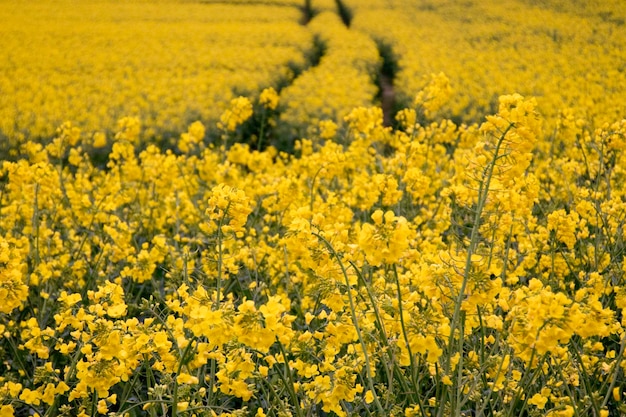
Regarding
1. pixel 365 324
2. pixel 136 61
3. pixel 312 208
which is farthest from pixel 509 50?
pixel 365 324

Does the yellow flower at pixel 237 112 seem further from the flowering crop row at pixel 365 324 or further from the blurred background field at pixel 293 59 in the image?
the flowering crop row at pixel 365 324

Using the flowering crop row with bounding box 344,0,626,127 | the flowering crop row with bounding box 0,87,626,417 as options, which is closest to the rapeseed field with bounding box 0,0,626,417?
the flowering crop row with bounding box 0,87,626,417

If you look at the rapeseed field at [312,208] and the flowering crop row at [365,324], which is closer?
the flowering crop row at [365,324]

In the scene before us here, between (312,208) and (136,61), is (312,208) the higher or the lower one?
the lower one

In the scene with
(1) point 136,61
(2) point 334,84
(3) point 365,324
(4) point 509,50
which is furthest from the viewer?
(4) point 509,50

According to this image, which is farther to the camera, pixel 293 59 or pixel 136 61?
pixel 136 61

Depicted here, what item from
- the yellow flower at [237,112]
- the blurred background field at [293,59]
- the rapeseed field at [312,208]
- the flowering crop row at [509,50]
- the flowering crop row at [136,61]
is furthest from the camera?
the flowering crop row at [509,50]

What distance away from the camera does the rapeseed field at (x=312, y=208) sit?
7.59 feet

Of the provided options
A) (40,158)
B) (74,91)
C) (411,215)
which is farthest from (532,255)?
(74,91)

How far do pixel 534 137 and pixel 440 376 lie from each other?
1054mm

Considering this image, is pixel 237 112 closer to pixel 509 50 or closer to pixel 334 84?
pixel 334 84

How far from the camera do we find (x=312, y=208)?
4.54 metres

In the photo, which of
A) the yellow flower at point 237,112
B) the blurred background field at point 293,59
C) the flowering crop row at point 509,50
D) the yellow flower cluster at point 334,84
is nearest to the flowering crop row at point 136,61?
the blurred background field at point 293,59

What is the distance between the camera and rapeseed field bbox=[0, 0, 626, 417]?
231 centimetres
